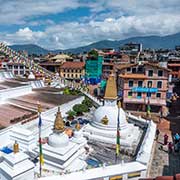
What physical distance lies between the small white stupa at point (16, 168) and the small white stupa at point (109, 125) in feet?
31.5

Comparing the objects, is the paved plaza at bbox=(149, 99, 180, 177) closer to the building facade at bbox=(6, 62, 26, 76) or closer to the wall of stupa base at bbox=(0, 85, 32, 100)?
the wall of stupa base at bbox=(0, 85, 32, 100)

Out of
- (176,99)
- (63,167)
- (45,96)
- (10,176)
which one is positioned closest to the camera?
(10,176)

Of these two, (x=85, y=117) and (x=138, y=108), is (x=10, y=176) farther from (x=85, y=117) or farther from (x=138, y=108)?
(x=138, y=108)

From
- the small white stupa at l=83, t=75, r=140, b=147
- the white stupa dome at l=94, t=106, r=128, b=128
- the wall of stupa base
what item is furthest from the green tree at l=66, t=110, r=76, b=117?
the wall of stupa base

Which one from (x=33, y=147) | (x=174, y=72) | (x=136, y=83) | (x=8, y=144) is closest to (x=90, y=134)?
(x=33, y=147)

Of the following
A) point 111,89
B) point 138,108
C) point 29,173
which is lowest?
point 138,108

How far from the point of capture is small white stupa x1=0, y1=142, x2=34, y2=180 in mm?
12359

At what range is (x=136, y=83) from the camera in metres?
40.8

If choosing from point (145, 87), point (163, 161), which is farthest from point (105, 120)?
point (145, 87)

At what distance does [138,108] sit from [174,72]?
23578mm

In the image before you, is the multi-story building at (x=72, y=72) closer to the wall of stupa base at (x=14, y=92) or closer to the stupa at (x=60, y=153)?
the wall of stupa base at (x=14, y=92)

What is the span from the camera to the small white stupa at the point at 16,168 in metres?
12.4

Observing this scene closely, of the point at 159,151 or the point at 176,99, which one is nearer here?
the point at 159,151

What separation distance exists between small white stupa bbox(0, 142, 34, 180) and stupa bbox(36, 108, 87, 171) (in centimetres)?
327
